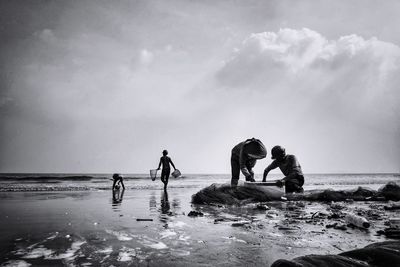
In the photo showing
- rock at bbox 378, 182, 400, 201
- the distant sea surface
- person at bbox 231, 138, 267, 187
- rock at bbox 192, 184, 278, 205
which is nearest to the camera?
rock at bbox 192, 184, 278, 205

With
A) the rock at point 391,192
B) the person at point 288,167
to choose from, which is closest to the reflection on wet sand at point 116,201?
the person at point 288,167

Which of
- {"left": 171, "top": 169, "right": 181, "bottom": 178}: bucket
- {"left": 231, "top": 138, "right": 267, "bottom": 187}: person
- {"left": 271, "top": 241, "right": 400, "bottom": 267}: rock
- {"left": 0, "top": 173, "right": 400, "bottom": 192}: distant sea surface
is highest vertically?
{"left": 231, "top": 138, "right": 267, "bottom": 187}: person

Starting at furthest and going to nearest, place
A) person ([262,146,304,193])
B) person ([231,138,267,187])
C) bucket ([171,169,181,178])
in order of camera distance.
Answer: bucket ([171,169,181,178]) → person ([231,138,267,187]) → person ([262,146,304,193])

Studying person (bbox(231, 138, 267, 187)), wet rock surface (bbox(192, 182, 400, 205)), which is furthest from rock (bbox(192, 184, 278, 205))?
person (bbox(231, 138, 267, 187))

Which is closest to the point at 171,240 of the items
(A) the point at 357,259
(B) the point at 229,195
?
(A) the point at 357,259

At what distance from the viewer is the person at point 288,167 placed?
9.45 meters

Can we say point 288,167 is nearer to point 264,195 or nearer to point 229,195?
point 264,195

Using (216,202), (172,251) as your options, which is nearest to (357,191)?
(216,202)

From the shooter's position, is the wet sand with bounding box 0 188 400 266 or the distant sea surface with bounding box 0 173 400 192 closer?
the wet sand with bounding box 0 188 400 266

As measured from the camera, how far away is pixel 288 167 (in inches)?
377

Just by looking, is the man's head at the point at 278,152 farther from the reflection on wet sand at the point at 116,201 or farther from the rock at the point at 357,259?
the rock at the point at 357,259

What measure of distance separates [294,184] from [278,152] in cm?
129

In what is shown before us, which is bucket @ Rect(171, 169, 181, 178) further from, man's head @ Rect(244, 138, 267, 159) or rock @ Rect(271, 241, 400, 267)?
rock @ Rect(271, 241, 400, 267)

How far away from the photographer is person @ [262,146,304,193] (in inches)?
372
